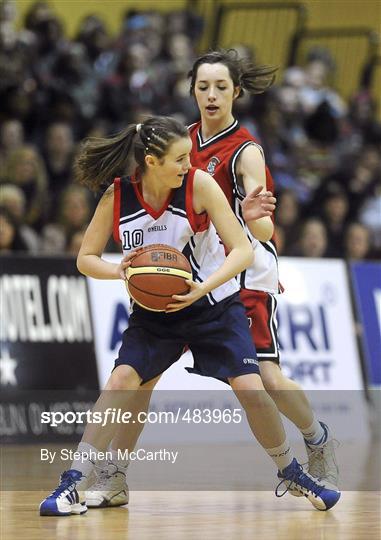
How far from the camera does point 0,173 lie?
458 inches

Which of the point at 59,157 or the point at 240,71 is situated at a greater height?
the point at 59,157

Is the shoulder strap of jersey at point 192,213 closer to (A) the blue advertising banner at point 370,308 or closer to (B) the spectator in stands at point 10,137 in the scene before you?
(A) the blue advertising banner at point 370,308

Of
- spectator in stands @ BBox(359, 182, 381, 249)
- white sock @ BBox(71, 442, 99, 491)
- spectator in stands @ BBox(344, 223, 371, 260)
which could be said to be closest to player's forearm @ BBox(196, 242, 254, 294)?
white sock @ BBox(71, 442, 99, 491)

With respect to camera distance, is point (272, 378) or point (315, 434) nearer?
point (272, 378)

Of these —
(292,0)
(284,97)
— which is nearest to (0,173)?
(284,97)

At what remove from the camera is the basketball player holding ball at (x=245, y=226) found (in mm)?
5922

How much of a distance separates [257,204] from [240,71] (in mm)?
887

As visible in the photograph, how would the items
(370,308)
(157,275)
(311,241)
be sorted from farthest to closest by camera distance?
1. (311,241)
2. (370,308)
3. (157,275)

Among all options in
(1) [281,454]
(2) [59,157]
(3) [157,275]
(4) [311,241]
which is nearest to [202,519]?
(1) [281,454]

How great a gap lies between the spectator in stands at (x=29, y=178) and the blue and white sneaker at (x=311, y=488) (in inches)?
228

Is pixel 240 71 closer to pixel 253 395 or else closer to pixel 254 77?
pixel 254 77

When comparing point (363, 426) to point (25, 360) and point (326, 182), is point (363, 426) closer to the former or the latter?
point (25, 360)

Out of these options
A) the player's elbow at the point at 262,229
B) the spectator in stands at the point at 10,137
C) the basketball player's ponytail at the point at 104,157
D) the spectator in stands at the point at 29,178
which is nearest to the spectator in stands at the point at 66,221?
the spectator in stands at the point at 29,178

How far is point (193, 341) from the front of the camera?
5.75 metres
